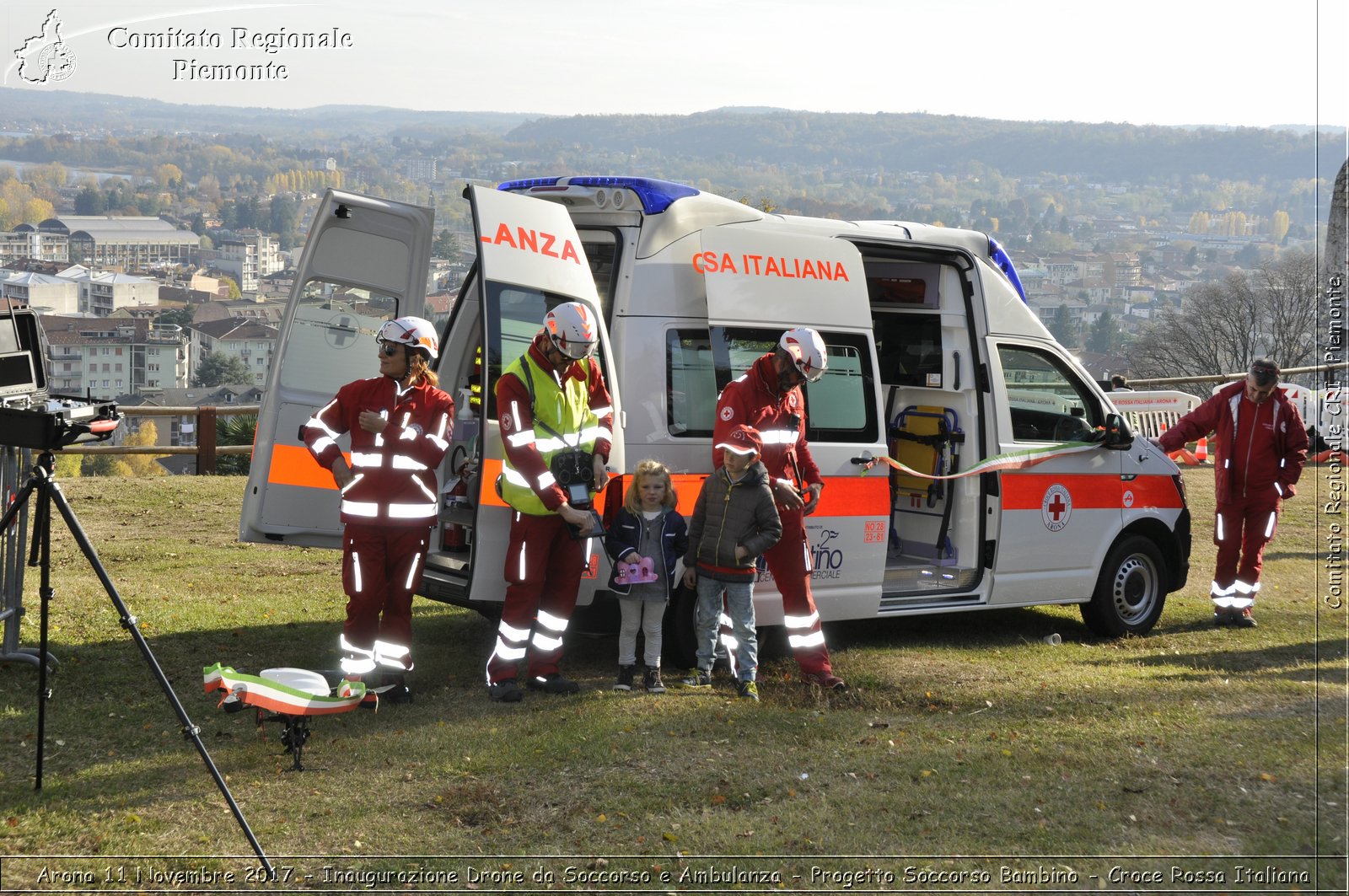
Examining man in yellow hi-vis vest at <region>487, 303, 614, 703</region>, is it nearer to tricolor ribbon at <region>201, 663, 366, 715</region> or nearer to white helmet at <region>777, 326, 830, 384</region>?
white helmet at <region>777, 326, 830, 384</region>

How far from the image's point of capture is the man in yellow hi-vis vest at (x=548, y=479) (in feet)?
21.3

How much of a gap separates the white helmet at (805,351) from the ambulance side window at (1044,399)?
1926mm

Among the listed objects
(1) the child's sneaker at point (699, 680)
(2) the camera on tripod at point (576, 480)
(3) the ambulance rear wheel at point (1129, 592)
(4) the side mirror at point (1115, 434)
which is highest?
(4) the side mirror at point (1115, 434)

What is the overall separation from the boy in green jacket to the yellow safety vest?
2.46ft

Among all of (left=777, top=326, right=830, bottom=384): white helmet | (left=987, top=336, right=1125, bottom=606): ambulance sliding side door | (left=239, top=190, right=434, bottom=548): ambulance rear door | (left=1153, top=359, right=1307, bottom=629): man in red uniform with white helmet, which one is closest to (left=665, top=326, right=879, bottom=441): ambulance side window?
(left=777, top=326, right=830, bottom=384): white helmet

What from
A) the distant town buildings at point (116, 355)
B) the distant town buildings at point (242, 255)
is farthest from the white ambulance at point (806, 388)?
the distant town buildings at point (242, 255)

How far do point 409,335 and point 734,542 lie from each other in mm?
2062

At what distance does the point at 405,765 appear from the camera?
5.68m

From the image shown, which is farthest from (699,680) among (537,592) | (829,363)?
(829,363)

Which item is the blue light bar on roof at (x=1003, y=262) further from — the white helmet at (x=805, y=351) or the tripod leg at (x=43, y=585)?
the tripod leg at (x=43, y=585)

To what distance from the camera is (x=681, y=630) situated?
7.25 m

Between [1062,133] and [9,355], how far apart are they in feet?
236

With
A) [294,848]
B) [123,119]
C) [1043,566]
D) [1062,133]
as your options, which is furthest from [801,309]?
[1062,133]

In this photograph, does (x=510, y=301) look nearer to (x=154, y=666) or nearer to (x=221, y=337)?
(x=154, y=666)
